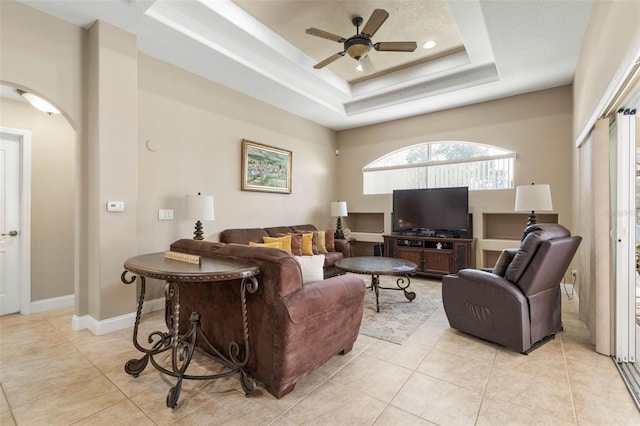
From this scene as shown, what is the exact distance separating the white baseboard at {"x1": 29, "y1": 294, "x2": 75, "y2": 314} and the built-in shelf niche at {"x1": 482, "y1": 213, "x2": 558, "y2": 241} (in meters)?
6.24

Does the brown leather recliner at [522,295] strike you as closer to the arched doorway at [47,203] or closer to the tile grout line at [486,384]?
the tile grout line at [486,384]

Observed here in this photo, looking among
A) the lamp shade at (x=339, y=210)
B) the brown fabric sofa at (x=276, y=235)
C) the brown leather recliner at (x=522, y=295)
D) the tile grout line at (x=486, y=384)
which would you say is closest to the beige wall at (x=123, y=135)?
the brown fabric sofa at (x=276, y=235)

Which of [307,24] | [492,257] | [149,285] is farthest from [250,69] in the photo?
[492,257]

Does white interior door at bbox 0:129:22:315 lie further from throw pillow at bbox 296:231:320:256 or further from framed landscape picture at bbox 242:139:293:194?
throw pillow at bbox 296:231:320:256

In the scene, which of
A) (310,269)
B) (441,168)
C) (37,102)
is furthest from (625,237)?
(37,102)

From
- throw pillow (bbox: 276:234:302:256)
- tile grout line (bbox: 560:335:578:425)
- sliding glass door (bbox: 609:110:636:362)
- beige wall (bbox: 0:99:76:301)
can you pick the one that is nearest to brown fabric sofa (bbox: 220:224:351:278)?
throw pillow (bbox: 276:234:302:256)

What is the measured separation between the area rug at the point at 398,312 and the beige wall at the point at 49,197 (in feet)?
12.7

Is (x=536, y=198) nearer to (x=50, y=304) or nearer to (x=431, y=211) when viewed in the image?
(x=431, y=211)

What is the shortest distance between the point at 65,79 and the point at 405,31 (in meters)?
3.72

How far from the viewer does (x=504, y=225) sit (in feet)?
16.5

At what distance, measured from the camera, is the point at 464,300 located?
274 cm

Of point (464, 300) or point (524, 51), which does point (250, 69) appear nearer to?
point (524, 51)

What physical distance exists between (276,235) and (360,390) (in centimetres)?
315

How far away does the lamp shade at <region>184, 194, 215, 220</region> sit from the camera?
364 centimetres
